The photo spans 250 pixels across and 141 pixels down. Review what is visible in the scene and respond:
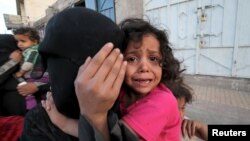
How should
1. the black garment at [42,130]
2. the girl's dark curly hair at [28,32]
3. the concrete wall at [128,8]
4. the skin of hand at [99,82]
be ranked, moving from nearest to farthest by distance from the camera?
the skin of hand at [99,82], the black garment at [42,130], the girl's dark curly hair at [28,32], the concrete wall at [128,8]

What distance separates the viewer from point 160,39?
4.34 feet

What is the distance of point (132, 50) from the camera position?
44.3 inches

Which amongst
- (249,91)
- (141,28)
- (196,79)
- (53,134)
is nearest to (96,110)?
(53,134)

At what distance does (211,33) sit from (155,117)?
5.61m

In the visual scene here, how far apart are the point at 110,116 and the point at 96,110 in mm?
71

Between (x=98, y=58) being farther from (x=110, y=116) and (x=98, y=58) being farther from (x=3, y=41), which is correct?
(x=3, y=41)

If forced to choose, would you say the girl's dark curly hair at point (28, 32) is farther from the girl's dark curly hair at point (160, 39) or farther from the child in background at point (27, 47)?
the girl's dark curly hair at point (160, 39)

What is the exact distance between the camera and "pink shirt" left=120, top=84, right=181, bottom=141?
0.89 metres

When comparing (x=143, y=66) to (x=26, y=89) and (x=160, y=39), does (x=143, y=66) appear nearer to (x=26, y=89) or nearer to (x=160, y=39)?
(x=160, y=39)

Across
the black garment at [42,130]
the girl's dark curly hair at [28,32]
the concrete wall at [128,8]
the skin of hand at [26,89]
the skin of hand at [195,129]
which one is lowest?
the skin of hand at [195,129]

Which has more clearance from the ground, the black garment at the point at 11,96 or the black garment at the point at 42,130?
the black garment at the point at 42,130

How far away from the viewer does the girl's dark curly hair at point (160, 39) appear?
1213 millimetres

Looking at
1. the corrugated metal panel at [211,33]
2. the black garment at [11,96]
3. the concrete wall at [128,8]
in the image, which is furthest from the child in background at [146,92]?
the concrete wall at [128,8]

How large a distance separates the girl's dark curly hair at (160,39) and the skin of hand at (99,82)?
480 mm
